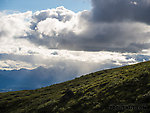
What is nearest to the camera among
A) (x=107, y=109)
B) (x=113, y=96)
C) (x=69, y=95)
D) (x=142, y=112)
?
(x=142, y=112)

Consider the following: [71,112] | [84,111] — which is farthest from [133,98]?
[71,112]

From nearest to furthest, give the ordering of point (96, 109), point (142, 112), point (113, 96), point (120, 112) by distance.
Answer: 1. point (142, 112)
2. point (120, 112)
3. point (96, 109)
4. point (113, 96)

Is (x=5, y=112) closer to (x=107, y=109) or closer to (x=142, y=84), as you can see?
(x=107, y=109)

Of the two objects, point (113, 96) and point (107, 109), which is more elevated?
point (113, 96)

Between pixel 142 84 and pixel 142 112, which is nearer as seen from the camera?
pixel 142 112

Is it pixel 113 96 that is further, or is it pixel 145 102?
pixel 113 96

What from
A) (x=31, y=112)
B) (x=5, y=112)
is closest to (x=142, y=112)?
(x=31, y=112)

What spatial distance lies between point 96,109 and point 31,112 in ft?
59.6

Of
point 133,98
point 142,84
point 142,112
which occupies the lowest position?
point 142,112

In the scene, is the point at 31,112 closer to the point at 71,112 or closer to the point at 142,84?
the point at 71,112

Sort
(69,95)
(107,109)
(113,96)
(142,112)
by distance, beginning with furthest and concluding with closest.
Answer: (69,95) → (113,96) → (107,109) → (142,112)

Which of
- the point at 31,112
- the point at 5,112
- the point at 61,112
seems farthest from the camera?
the point at 5,112

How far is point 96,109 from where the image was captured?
2172cm

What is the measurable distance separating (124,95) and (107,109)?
4.37 metres
